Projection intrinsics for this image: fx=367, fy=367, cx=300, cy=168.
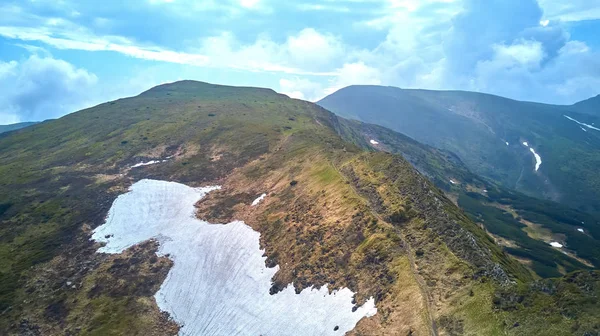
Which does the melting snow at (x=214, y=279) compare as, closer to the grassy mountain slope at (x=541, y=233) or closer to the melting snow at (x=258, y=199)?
the melting snow at (x=258, y=199)

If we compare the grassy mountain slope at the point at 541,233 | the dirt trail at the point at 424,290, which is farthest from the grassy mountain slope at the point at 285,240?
the grassy mountain slope at the point at 541,233

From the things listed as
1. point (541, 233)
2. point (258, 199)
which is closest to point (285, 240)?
point (258, 199)

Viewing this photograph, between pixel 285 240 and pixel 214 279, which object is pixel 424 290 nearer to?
pixel 285 240

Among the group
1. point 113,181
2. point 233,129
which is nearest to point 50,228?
point 113,181

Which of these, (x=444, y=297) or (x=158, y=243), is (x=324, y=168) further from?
(x=444, y=297)

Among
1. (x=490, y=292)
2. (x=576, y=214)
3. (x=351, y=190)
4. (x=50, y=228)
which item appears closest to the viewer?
(x=490, y=292)

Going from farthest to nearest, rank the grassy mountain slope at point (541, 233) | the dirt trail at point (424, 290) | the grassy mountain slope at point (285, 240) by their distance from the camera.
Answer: the grassy mountain slope at point (541, 233), the grassy mountain slope at point (285, 240), the dirt trail at point (424, 290)

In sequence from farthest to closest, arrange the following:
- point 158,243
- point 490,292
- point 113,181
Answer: point 113,181
point 158,243
point 490,292
